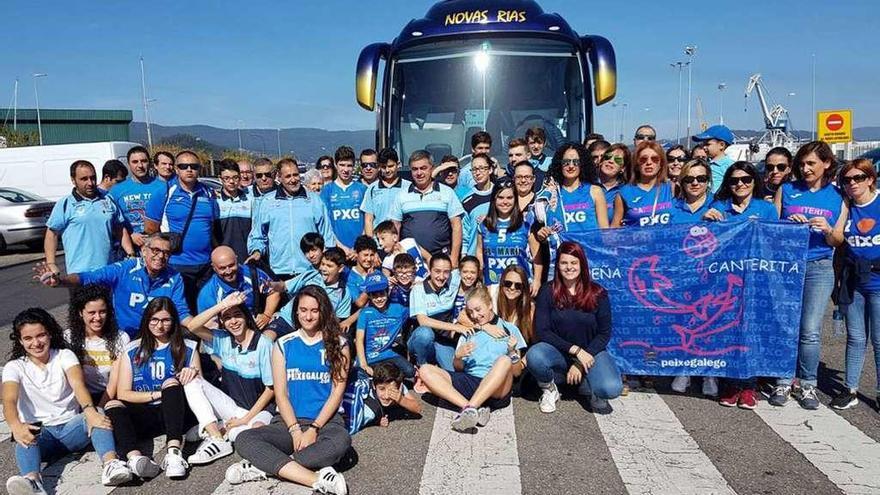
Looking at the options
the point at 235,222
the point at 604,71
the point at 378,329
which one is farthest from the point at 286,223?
the point at 604,71

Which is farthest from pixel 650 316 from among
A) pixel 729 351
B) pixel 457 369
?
pixel 457 369

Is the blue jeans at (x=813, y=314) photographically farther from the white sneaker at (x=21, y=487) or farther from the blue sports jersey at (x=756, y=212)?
the white sneaker at (x=21, y=487)

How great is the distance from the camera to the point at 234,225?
6.67m

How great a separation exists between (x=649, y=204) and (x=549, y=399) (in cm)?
181

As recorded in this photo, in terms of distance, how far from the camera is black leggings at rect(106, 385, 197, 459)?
4.32 meters

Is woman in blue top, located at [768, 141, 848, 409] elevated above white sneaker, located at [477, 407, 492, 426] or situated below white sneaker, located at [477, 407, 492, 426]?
above

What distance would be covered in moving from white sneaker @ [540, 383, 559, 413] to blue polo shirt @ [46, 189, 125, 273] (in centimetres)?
402

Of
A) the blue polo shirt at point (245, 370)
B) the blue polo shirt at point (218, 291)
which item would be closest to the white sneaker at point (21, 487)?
the blue polo shirt at point (245, 370)

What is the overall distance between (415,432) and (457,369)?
25.7 inches

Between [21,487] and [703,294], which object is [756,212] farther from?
[21,487]

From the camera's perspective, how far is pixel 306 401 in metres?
4.47

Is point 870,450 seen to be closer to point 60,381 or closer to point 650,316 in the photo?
point 650,316

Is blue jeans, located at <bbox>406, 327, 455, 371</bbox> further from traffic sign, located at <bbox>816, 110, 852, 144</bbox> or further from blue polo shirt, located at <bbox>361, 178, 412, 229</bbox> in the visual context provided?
traffic sign, located at <bbox>816, 110, 852, 144</bbox>

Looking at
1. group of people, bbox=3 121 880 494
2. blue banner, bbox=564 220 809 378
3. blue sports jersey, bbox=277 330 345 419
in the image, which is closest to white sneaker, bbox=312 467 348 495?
group of people, bbox=3 121 880 494
